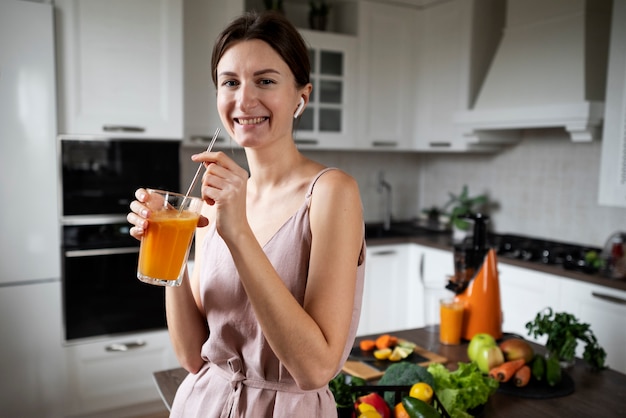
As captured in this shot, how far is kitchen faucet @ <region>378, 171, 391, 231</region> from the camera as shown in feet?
13.3

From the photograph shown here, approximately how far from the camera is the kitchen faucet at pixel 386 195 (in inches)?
160

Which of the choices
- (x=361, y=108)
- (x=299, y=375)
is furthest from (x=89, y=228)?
(x=299, y=375)

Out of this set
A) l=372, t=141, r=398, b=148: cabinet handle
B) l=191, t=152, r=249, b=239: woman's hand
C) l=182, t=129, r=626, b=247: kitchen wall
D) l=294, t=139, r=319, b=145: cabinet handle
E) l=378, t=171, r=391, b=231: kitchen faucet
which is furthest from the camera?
l=378, t=171, r=391, b=231: kitchen faucet

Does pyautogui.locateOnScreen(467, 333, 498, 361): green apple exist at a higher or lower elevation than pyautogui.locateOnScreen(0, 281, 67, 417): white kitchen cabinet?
higher

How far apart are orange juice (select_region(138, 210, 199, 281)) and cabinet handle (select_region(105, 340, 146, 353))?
78.9 inches

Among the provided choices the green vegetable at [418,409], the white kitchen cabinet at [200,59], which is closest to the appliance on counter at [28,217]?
the white kitchen cabinet at [200,59]

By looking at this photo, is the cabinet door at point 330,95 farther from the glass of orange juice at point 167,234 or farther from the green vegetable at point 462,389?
the glass of orange juice at point 167,234

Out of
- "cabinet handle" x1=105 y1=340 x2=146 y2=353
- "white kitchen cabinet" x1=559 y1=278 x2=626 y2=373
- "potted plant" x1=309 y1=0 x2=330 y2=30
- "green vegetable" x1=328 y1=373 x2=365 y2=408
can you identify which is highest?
"potted plant" x1=309 y1=0 x2=330 y2=30

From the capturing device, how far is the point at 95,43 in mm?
2666

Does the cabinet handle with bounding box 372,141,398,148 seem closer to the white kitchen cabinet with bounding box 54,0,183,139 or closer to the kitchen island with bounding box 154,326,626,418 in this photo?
the white kitchen cabinet with bounding box 54,0,183,139

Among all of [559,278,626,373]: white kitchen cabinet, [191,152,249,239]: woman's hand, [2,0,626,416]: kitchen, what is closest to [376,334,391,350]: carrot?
[191,152,249,239]: woman's hand

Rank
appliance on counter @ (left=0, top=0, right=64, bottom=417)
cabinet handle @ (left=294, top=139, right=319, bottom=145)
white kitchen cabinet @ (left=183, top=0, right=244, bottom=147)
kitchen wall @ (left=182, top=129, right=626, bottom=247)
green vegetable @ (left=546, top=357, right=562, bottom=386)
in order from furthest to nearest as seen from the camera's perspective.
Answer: cabinet handle @ (left=294, top=139, right=319, bottom=145) < kitchen wall @ (left=182, top=129, right=626, bottom=247) < white kitchen cabinet @ (left=183, top=0, right=244, bottom=147) < appliance on counter @ (left=0, top=0, right=64, bottom=417) < green vegetable @ (left=546, top=357, right=562, bottom=386)

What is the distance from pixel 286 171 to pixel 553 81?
243 cm

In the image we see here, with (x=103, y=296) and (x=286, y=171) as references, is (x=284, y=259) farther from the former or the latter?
(x=103, y=296)
